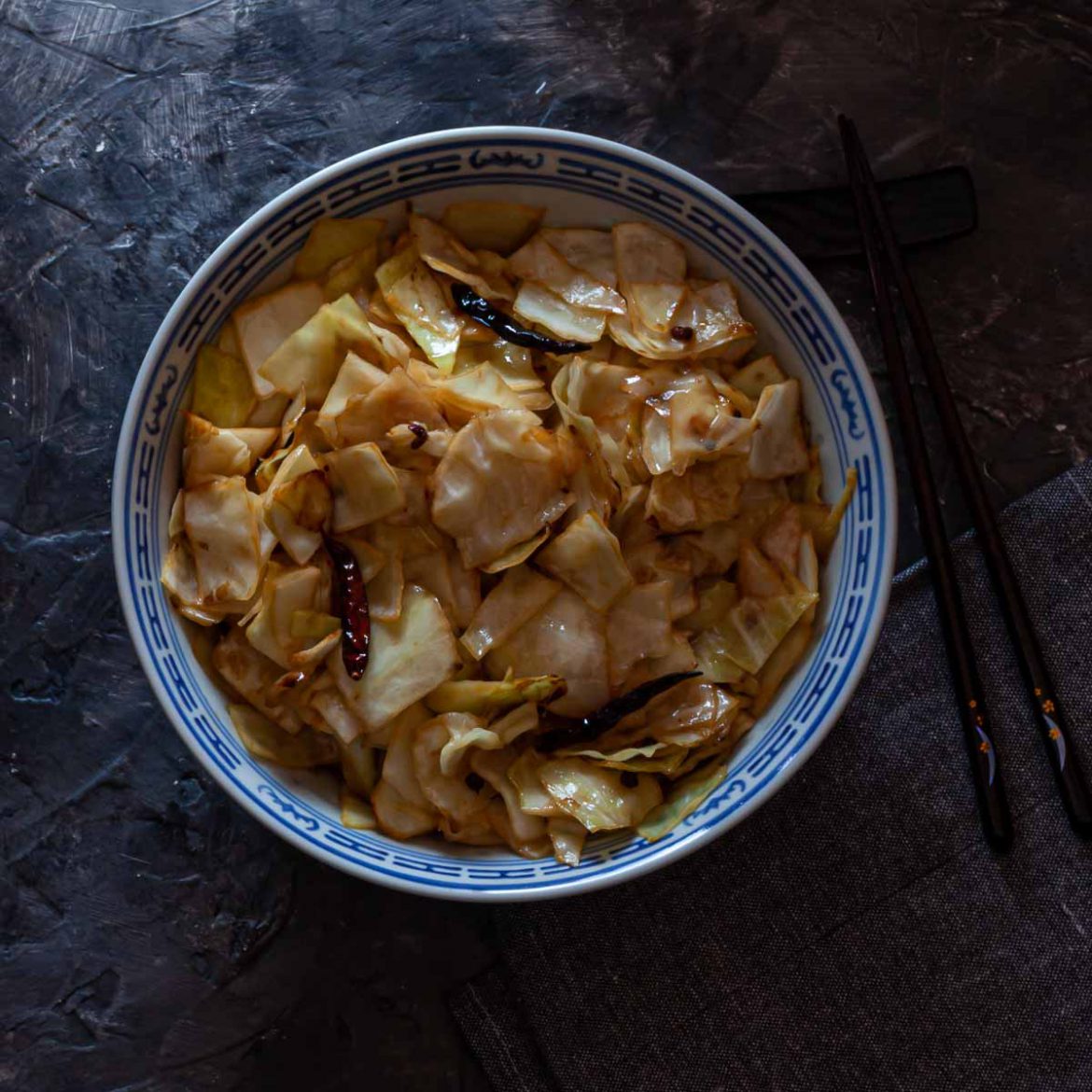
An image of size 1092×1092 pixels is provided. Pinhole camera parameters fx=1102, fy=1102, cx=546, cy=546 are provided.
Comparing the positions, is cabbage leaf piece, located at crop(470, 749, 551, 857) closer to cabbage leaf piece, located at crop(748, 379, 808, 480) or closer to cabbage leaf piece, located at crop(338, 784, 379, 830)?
cabbage leaf piece, located at crop(338, 784, 379, 830)

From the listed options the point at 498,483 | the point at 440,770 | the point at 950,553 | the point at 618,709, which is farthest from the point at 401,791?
the point at 950,553

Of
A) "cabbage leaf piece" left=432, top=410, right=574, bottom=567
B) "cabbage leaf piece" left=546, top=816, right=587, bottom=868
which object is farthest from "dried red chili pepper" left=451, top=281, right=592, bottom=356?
"cabbage leaf piece" left=546, top=816, right=587, bottom=868

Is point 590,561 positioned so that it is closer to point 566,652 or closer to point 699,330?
point 566,652

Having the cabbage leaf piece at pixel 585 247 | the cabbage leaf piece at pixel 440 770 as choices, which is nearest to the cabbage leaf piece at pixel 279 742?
the cabbage leaf piece at pixel 440 770

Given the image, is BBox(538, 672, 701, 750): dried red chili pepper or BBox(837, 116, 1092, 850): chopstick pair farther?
BBox(837, 116, 1092, 850): chopstick pair

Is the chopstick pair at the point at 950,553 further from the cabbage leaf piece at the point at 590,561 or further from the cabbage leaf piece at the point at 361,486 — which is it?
the cabbage leaf piece at the point at 361,486

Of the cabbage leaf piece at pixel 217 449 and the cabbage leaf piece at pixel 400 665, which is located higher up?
the cabbage leaf piece at pixel 217 449
